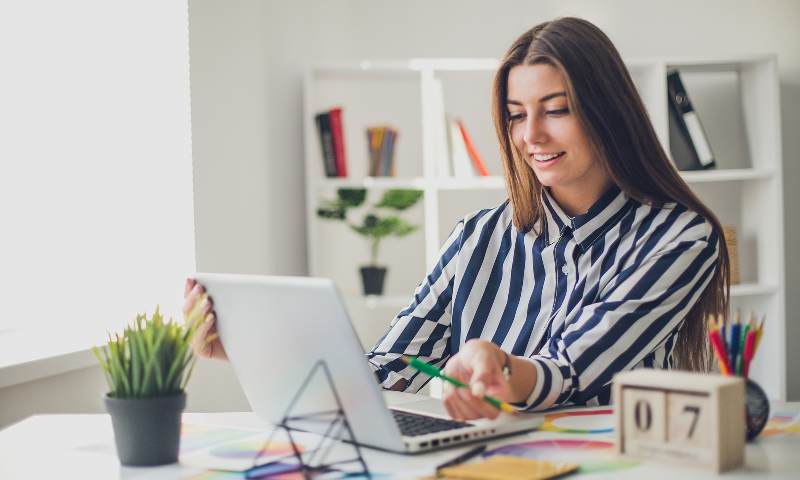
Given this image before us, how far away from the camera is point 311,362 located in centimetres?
119

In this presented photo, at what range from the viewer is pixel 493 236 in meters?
1.87

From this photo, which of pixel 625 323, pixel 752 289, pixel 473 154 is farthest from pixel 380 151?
pixel 625 323

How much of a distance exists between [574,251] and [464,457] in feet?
2.24

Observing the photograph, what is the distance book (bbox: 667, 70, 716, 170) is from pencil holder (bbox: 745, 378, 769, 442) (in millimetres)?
2521

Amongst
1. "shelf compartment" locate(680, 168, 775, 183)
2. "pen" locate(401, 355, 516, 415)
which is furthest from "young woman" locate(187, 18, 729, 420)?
"shelf compartment" locate(680, 168, 775, 183)

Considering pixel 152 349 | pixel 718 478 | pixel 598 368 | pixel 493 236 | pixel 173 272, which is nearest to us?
pixel 718 478

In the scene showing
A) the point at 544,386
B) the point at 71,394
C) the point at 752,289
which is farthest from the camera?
the point at 752,289

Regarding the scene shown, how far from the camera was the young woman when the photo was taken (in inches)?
60.0

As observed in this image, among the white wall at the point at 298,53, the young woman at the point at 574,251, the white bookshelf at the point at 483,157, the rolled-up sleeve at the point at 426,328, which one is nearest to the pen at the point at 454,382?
the young woman at the point at 574,251

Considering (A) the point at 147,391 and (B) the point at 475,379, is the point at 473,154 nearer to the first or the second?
(B) the point at 475,379

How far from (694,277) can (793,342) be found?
2617mm

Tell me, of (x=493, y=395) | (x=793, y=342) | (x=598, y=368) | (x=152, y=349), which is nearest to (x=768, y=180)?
(x=793, y=342)

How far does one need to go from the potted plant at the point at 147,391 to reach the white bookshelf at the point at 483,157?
2370 millimetres

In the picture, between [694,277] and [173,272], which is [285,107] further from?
[694,277]
